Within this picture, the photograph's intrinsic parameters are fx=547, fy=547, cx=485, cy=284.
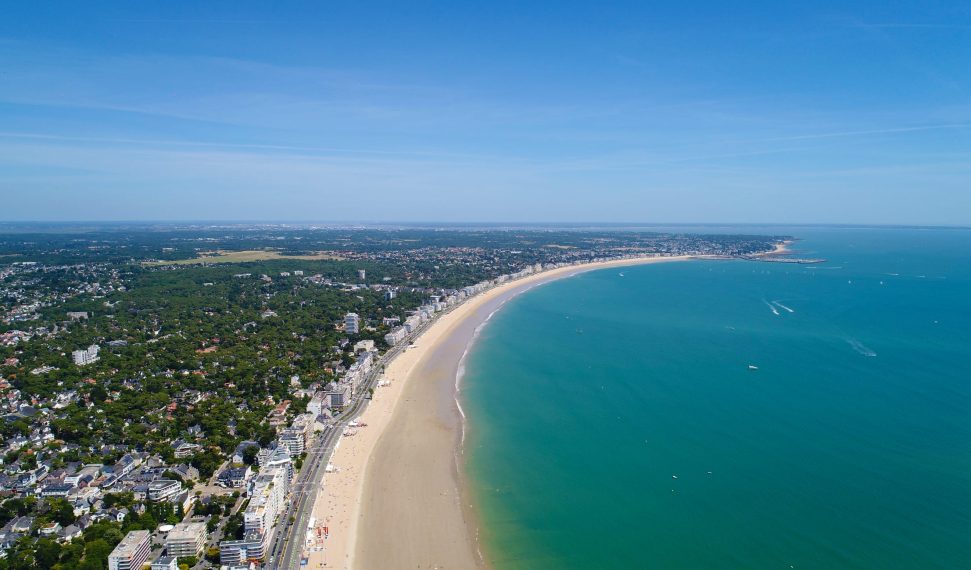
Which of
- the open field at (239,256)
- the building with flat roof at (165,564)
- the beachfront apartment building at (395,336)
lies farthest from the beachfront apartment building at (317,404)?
the open field at (239,256)

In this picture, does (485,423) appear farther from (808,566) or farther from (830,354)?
(830,354)

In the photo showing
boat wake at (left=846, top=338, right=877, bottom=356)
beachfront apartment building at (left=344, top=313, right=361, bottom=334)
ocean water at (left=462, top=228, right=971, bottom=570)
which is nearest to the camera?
ocean water at (left=462, top=228, right=971, bottom=570)

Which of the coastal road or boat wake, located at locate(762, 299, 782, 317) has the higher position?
boat wake, located at locate(762, 299, 782, 317)

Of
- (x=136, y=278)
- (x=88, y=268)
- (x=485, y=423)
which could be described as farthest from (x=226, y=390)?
(x=88, y=268)

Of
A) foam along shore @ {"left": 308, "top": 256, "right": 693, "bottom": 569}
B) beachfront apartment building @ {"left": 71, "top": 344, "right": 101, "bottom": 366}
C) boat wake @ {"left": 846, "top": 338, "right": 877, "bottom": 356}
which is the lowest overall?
foam along shore @ {"left": 308, "top": 256, "right": 693, "bottom": 569}

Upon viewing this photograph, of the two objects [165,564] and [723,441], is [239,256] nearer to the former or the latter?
[165,564]

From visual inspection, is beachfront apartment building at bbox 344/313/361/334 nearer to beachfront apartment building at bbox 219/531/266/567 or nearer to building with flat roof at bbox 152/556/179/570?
beachfront apartment building at bbox 219/531/266/567

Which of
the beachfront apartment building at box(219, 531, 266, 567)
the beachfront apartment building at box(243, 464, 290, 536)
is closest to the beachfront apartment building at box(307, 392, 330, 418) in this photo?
the beachfront apartment building at box(243, 464, 290, 536)

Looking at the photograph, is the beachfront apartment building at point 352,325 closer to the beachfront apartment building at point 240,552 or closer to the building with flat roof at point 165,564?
the beachfront apartment building at point 240,552
